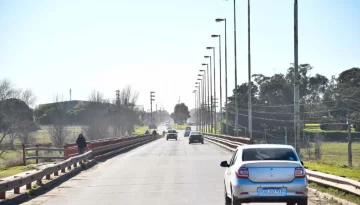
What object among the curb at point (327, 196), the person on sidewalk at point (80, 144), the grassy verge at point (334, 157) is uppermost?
the person on sidewalk at point (80, 144)

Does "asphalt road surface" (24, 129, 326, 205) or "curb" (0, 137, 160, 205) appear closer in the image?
"asphalt road surface" (24, 129, 326, 205)

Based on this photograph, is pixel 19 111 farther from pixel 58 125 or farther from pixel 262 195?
pixel 262 195

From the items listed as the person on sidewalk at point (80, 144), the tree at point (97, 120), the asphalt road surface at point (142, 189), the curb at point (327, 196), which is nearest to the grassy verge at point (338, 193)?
the curb at point (327, 196)

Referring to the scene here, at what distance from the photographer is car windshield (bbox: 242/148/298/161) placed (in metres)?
12.7

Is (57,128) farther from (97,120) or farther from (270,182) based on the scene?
(270,182)

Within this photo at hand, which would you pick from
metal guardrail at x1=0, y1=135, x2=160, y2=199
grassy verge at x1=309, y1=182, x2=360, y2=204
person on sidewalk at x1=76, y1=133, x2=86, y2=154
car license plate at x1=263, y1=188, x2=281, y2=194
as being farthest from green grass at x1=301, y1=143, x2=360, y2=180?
person on sidewalk at x1=76, y1=133, x2=86, y2=154

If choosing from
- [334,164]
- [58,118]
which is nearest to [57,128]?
[58,118]

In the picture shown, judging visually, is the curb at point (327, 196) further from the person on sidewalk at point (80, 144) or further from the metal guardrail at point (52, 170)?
the person on sidewalk at point (80, 144)

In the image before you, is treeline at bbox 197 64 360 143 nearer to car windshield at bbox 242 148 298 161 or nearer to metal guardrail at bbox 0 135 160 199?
metal guardrail at bbox 0 135 160 199

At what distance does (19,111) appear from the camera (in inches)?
2852

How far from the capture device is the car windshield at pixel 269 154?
12.7 metres

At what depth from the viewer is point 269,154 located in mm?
12891

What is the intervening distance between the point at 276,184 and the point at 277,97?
372 ft

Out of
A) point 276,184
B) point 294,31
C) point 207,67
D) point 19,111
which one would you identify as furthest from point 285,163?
point 207,67
